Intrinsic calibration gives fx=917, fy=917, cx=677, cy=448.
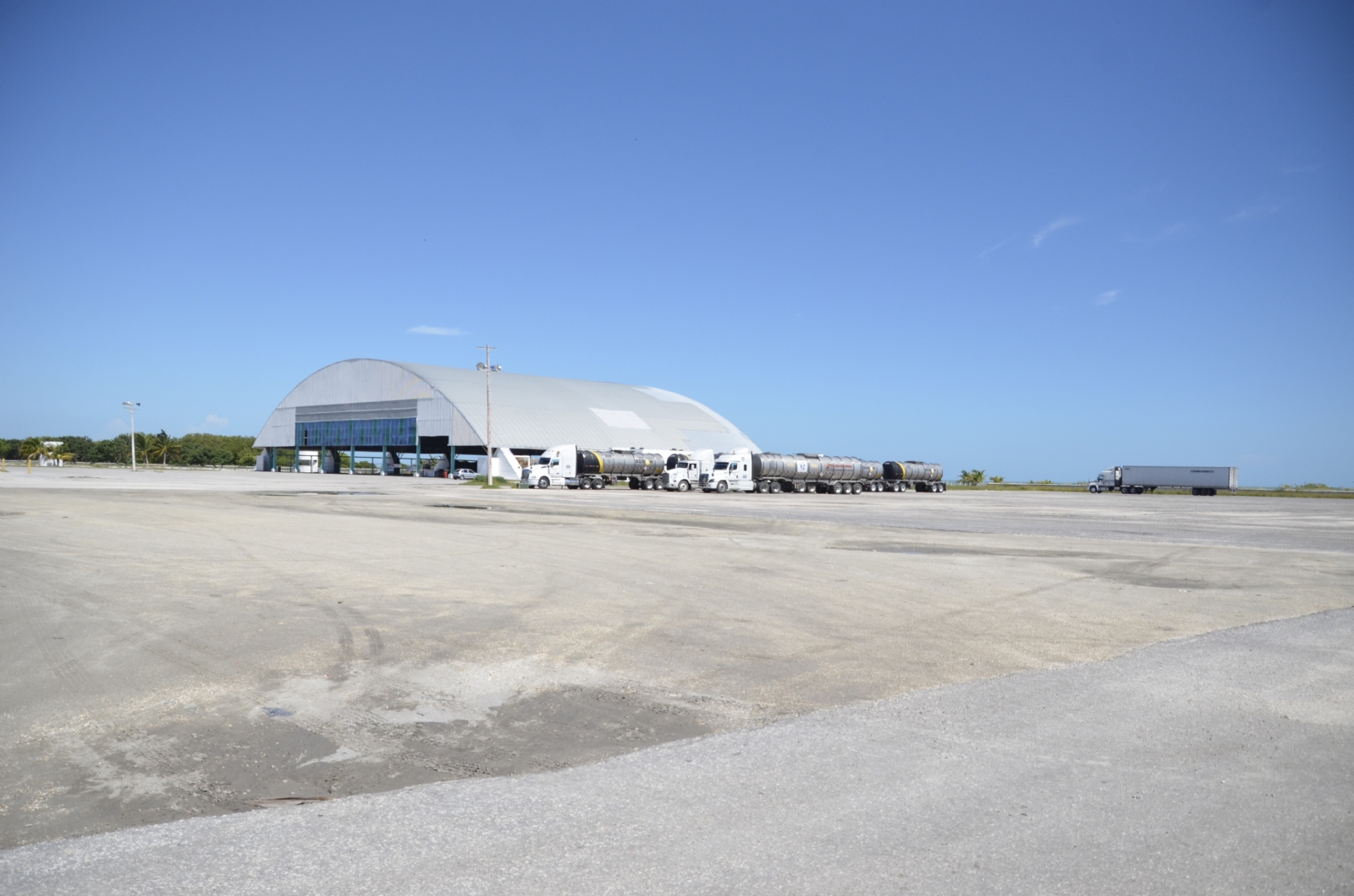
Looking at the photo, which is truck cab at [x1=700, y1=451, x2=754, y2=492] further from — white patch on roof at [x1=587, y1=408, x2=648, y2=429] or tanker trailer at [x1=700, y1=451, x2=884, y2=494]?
white patch on roof at [x1=587, y1=408, x2=648, y2=429]

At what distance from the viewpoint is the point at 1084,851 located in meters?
4.23

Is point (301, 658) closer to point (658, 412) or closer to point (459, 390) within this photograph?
point (459, 390)

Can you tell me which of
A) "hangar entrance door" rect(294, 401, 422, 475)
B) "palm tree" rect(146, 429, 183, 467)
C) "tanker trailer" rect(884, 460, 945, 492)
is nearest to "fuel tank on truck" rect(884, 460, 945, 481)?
"tanker trailer" rect(884, 460, 945, 492)

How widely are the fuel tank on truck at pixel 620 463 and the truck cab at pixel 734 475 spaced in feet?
25.8

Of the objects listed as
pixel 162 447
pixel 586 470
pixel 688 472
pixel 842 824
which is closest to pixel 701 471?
pixel 688 472

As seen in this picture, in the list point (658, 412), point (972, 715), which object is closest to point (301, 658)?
point (972, 715)

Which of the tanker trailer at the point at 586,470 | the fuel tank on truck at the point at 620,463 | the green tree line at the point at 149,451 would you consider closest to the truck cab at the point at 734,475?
the tanker trailer at the point at 586,470

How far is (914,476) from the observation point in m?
81.9

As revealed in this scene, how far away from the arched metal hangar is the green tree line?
61683 mm

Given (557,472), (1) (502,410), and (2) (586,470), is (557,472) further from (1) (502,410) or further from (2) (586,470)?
(1) (502,410)

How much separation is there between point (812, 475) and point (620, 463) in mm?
14720

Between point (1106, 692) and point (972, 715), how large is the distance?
148cm

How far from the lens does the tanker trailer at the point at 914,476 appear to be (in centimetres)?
8025

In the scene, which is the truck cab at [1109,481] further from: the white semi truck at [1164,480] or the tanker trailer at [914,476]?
the tanker trailer at [914,476]
